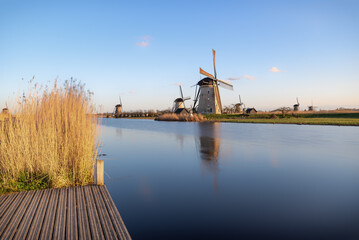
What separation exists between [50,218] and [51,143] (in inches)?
73.7

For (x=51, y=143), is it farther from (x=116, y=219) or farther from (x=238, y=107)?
(x=238, y=107)

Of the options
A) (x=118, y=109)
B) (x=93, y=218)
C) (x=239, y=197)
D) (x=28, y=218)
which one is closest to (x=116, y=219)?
(x=93, y=218)

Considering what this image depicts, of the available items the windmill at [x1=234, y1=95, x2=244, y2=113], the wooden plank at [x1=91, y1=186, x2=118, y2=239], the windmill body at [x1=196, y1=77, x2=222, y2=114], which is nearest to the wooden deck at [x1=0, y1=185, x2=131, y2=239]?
the wooden plank at [x1=91, y1=186, x2=118, y2=239]

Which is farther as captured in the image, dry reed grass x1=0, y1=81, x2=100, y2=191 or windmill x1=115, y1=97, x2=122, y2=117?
windmill x1=115, y1=97, x2=122, y2=117

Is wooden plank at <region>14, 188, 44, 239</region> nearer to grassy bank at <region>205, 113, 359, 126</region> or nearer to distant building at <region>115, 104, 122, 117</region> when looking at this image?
grassy bank at <region>205, 113, 359, 126</region>

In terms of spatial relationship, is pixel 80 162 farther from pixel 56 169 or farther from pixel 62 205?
pixel 62 205

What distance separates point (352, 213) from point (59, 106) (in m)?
5.89

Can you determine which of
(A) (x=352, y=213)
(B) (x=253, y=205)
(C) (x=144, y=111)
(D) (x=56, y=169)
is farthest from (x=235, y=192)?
(C) (x=144, y=111)

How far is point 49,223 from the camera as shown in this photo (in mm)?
2885

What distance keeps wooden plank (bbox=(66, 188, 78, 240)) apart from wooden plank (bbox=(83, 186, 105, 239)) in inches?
7.4

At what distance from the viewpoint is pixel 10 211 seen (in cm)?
324

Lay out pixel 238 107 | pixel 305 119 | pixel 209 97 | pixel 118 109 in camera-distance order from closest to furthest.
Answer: pixel 305 119 < pixel 209 97 < pixel 238 107 < pixel 118 109

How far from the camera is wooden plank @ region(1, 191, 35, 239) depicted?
2.63 metres

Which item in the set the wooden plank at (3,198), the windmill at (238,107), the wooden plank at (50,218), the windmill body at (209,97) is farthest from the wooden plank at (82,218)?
the windmill at (238,107)
